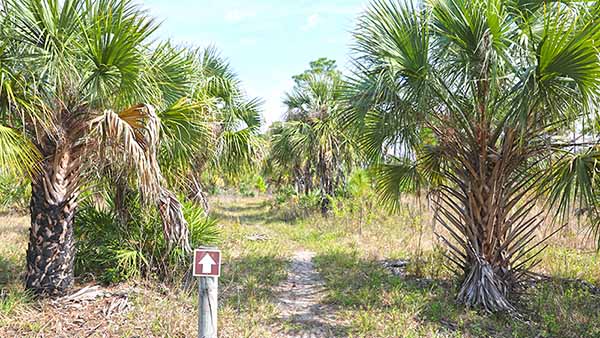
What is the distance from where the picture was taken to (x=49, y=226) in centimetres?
430

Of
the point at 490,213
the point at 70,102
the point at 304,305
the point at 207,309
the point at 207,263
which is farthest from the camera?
the point at 304,305

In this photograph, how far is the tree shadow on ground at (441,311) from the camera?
427 cm

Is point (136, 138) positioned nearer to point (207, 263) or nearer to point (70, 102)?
point (70, 102)

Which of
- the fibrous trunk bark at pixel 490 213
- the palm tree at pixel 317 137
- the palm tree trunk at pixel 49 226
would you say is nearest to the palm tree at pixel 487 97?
the fibrous trunk bark at pixel 490 213

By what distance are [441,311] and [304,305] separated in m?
1.69

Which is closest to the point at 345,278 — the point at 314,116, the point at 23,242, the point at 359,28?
the point at 359,28

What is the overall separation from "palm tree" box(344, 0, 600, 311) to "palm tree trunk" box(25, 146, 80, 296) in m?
3.56

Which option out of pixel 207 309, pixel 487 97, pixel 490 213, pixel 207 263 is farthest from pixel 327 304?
pixel 487 97

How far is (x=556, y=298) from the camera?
4988 mm

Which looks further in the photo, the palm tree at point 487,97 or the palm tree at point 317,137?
the palm tree at point 317,137

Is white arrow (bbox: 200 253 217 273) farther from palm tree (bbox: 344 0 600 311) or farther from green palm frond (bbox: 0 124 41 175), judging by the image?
palm tree (bbox: 344 0 600 311)

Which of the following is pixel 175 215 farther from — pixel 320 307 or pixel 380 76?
pixel 380 76

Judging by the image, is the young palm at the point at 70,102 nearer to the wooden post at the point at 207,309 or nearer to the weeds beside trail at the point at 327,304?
the weeds beside trail at the point at 327,304

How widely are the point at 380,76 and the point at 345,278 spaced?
318 centimetres
